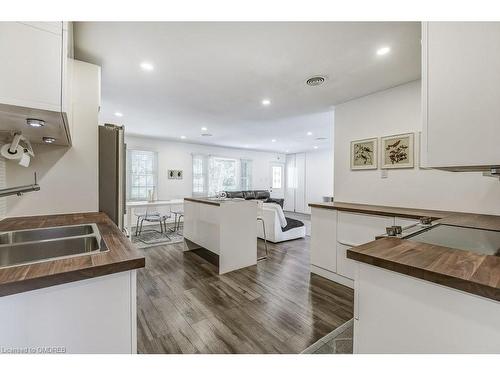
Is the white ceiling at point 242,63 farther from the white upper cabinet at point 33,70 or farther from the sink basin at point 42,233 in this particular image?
the sink basin at point 42,233

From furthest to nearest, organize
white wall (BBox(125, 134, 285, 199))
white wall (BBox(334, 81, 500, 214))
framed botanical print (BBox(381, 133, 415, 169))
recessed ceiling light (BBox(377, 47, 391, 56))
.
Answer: white wall (BBox(125, 134, 285, 199)), framed botanical print (BBox(381, 133, 415, 169)), white wall (BBox(334, 81, 500, 214)), recessed ceiling light (BBox(377, 47, 391, 56))

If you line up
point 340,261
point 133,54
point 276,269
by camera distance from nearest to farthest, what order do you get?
1. point 133,54
2. point 340,261
3. point 276,269

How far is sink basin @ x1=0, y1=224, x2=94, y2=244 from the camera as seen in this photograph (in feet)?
4.71

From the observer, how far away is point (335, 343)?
5.57ft

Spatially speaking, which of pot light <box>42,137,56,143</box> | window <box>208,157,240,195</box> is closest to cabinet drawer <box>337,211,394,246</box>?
pot light <box>42,137,56,143</box>

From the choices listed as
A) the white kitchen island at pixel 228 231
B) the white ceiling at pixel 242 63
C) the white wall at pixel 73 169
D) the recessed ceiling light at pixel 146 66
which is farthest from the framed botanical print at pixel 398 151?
the white wall at pixel 73 169

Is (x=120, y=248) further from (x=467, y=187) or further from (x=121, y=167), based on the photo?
(x=467, y=187)

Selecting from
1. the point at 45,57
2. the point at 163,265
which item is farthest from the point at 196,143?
the point at 45,57

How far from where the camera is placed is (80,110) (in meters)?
2.15

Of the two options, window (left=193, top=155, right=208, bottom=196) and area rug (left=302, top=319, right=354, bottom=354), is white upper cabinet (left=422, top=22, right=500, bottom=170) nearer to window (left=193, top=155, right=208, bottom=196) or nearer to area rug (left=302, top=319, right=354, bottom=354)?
area rug (left=302, top=319, right=354, bottom=354)

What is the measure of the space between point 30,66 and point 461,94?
1.93 meters

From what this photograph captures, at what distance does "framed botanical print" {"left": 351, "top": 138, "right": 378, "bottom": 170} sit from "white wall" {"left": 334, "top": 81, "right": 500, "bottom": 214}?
0.07m

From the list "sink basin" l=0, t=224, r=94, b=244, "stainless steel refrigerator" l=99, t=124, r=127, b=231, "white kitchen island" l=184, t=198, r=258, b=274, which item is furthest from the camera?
"white kitchen island" l=184, t=198, r=258, b=274

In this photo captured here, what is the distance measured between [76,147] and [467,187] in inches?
151
